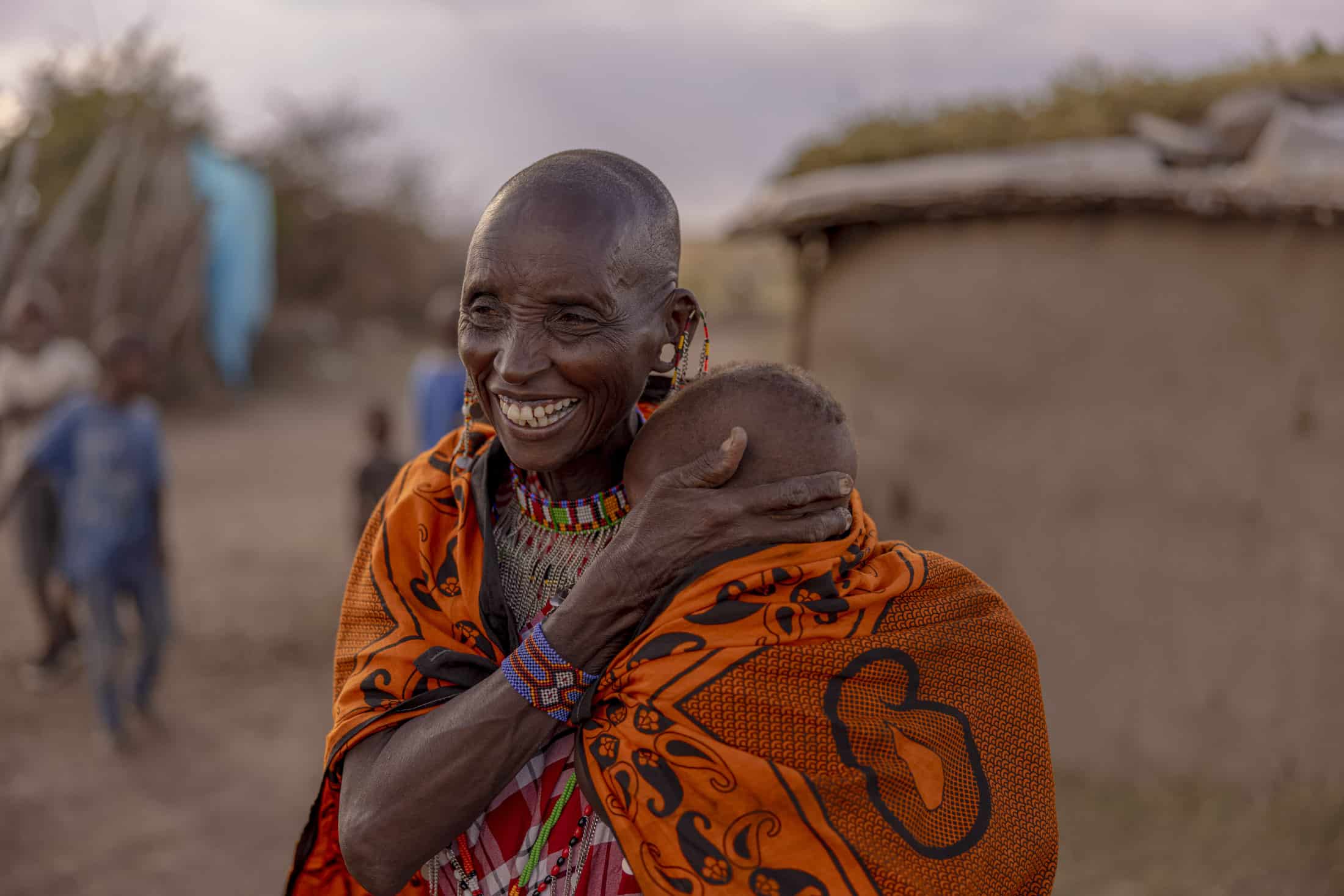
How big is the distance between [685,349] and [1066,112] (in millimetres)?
4748

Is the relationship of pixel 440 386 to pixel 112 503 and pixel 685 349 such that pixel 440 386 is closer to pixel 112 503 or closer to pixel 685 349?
pixel 112 503

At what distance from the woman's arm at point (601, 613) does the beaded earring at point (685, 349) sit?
0.21 m

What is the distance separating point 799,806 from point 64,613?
5845mm

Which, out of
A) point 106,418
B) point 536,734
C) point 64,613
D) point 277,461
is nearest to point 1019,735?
point 536,734

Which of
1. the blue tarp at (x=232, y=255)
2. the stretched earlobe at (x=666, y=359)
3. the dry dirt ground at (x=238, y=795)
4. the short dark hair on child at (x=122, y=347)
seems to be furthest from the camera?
the blue tarp at (x=232, y=255)

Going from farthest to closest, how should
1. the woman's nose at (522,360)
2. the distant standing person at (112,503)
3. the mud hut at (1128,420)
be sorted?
the distant standing person at (112,503)
the mud hut at (1128,420)
the woman's nose at (522,360)

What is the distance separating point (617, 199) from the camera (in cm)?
142

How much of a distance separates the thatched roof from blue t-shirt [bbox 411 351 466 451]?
4.65 feet

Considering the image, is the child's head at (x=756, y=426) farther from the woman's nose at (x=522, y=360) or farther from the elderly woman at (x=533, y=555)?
the woman's nose at (x=522, y=360)

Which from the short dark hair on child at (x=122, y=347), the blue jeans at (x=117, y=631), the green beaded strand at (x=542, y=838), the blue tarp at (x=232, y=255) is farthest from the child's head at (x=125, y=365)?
the blue tarp at (x=232, y=255)

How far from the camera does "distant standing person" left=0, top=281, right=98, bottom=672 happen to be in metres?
5.84

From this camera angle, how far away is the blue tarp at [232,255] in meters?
15.5

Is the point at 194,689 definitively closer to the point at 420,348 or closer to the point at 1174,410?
the point at 1174,410

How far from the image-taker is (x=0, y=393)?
5.95 metres
